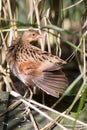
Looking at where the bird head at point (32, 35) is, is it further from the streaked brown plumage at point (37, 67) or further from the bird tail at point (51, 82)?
the bird tail at point (51, 82)

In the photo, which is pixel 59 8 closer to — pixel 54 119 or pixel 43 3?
pixel 43 3

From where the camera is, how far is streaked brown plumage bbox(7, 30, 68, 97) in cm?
349

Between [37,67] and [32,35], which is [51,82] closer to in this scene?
[37,67]

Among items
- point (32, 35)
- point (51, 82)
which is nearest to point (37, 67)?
point (51, 82)

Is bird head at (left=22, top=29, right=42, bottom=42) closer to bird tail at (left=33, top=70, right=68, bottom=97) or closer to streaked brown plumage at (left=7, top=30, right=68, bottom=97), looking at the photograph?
streaked brown plumage at (left=7, top=30, right=68, bottom=97)

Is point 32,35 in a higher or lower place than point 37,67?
higher

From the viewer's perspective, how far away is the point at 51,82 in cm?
350

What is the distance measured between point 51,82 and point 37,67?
199mm

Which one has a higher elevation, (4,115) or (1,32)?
(1,32)

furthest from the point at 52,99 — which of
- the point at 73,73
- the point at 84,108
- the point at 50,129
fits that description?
the point at 73,73

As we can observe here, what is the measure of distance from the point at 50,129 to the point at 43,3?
142 centimetres

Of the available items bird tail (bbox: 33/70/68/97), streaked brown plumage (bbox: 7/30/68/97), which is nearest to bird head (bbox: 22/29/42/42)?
streaked brown plumage (bbox: 7/30/68/97)

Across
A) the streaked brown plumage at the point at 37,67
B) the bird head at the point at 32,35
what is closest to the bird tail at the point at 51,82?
the streaked brown plumage at the point at 37,67

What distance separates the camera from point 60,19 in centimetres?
446
